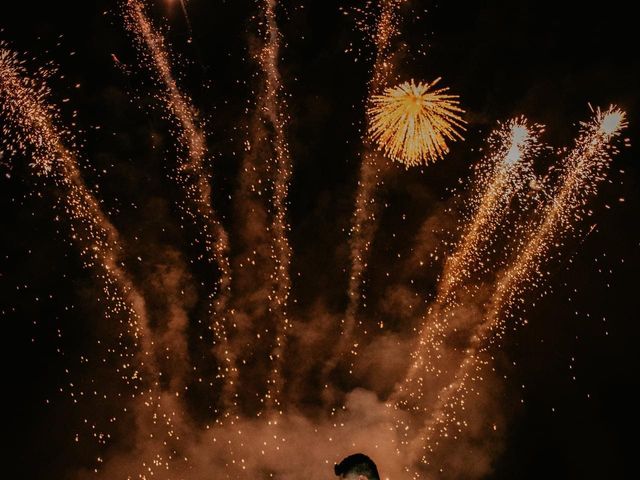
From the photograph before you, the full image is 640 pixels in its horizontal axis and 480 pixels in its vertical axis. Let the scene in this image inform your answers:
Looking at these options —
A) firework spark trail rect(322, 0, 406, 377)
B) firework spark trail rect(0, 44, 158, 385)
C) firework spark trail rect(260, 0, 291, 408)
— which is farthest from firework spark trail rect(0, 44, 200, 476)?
firework spark trail rect(322, 0, 406, 377)

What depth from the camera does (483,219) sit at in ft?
22.5

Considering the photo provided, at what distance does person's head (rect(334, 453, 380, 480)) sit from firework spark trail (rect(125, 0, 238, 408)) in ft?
11.9

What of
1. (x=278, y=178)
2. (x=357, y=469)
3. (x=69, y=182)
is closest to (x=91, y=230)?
(x=69, y=182)

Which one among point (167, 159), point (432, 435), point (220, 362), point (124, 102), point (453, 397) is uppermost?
point (124, 102)

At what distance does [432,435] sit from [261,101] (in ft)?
21.7

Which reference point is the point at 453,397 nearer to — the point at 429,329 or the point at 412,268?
the point at 429,329

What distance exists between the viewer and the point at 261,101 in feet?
20.1

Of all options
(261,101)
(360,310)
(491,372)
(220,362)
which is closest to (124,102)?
(261,101)

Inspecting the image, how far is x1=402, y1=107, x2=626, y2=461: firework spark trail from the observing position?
5895mm

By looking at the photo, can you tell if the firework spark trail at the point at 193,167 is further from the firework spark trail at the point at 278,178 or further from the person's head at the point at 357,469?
the person's head at the point at 357,469

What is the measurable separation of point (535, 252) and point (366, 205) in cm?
277

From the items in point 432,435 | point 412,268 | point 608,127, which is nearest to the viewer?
point 608,127

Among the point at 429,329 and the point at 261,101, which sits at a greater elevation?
the point at 261,101

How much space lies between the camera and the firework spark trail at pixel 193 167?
5.82 m
